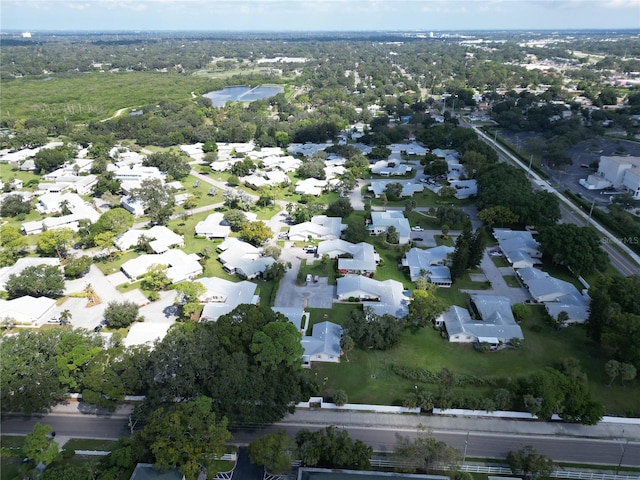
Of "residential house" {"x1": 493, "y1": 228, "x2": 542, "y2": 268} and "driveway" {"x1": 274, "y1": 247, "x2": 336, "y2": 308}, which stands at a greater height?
"residential house" {"x1": 493, "y1": 228, "x2": 542, "y2": 268}

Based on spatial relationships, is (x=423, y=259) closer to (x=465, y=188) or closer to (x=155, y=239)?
(x=465, y=188)

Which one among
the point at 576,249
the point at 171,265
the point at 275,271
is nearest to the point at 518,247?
the point at 576,249

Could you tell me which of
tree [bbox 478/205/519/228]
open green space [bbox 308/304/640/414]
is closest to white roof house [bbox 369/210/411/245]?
tree [bbox 478/205/519/228]

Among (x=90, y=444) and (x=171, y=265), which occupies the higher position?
(x=171, y=265)

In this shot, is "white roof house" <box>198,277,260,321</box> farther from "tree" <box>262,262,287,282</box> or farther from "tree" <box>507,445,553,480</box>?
"tree" <box>507,445,553,480</box>

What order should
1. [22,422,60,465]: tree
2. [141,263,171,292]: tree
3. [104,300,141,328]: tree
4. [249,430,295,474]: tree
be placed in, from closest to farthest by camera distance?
[249,430,295,474]: tree, [22,422,60,465]: tree, [104,300,141,328]: tree, [141,263,171,292]: tree

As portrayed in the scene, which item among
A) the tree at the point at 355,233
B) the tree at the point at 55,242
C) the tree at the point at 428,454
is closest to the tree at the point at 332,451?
the tree at the point at 428,454

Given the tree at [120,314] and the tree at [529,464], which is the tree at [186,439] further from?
the tree at [529,464]

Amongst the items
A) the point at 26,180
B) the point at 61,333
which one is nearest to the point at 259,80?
the point at 26,180
